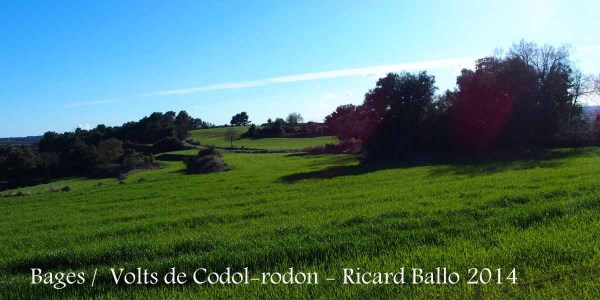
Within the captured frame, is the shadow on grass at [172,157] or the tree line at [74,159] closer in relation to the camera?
the tree line at [74,159]

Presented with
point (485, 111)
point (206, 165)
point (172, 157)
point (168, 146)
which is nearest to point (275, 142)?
point (168, 146)

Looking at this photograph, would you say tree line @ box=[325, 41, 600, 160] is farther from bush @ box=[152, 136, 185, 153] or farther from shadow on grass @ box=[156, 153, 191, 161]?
bush @ box=[152, 136, 185, 153]

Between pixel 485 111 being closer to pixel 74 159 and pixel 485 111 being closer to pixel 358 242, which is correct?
pixel 358 242

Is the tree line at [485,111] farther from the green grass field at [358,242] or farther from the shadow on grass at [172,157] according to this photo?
the shadow on grass at [172,157]

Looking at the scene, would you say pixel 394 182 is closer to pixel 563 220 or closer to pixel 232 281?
pixel 563 220

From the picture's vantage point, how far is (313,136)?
102750 millimetres

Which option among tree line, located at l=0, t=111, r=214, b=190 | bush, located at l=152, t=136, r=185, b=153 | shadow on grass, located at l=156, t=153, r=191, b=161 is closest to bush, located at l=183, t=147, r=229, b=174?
tree line, located at l=0, t=111, r=214, b=190

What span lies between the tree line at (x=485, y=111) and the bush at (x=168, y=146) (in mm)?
49274

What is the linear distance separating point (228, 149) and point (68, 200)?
52261 millimetres

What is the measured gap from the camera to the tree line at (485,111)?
1496 inches

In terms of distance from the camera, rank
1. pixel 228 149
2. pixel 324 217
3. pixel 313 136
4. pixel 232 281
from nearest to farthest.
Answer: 1. pixel 232 281
2. pixel 324 217
3. pixel 228 149
4. pixel 313 136

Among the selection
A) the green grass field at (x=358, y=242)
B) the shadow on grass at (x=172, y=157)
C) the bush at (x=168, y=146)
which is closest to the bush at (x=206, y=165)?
the shadow on grass at (x=172, y=157)

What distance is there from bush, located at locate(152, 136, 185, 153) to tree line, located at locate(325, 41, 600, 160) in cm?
4927

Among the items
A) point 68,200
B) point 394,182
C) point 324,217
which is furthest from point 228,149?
point 324,217
